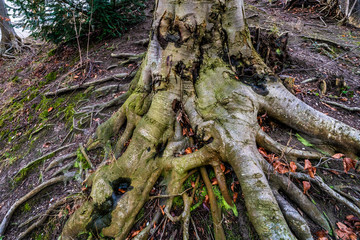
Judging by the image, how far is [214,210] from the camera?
6.40 feet

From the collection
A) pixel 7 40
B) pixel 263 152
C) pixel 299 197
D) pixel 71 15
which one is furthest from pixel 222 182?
pixel 7 40

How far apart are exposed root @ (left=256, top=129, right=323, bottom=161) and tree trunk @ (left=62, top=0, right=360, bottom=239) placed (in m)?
0.02

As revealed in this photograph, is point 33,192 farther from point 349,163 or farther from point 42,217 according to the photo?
point 349,163

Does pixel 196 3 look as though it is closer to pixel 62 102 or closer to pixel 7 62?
pixel 62 102

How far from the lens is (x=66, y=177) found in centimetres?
284

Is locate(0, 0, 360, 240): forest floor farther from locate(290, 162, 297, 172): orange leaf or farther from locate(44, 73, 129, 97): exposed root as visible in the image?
locate(290, 162, 297, 172): orange leaf

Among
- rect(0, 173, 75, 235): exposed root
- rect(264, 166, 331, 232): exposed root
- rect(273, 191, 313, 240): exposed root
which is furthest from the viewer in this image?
rect(0, 173, 75, 235): exposed root

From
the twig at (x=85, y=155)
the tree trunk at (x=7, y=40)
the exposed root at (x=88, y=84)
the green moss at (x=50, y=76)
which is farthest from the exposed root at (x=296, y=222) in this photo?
the tree trunk at (x=7, y=40)

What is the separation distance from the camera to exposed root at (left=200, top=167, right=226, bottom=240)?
182cm

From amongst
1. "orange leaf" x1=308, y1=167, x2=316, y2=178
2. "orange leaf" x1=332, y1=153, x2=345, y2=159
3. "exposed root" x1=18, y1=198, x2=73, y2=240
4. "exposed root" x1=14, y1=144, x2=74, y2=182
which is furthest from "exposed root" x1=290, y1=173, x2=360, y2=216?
"exposed root" x1=14, y1=144, x2=74, y2=182

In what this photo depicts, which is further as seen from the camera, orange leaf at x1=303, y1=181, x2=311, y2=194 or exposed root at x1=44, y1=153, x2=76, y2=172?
exposed root at x1=44, y1=153, x2=76, y2=172

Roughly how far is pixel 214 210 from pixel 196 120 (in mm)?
1106

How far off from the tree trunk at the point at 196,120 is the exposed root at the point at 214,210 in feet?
0.59

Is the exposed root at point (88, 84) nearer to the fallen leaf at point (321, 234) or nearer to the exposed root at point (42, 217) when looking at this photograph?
the exposed root at point (42, 217)
